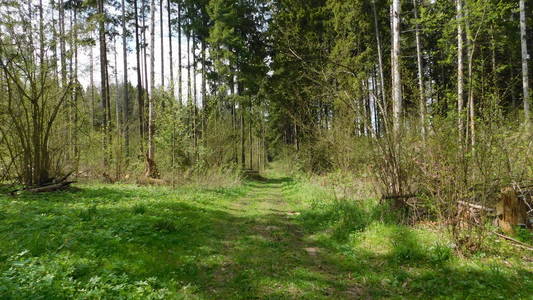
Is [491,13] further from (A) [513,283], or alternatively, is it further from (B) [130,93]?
(B) [130,93]

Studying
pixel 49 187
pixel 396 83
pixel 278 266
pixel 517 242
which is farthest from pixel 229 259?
pixel 49 187

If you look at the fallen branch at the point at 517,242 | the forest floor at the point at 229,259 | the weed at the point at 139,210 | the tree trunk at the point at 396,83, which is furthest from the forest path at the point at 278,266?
the tree trunk at the point at 396,83

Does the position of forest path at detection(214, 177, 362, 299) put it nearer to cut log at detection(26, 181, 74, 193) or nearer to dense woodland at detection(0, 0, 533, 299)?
dense woodland at detection(0, 0, 533, 299)

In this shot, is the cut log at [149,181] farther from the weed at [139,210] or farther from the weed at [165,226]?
the weed at [165,226]

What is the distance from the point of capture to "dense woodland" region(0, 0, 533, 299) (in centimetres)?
514

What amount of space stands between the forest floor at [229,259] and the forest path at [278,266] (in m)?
0.02

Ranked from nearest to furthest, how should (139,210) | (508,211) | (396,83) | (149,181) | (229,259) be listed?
(229,259) < (508,211) < (139,210) < (396,83) < (149,181)

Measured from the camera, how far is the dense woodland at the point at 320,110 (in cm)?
514

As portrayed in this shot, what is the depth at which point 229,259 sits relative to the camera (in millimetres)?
4949

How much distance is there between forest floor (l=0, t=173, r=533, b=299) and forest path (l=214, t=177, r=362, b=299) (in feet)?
0.06

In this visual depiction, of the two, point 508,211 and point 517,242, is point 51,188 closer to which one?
point 517,242

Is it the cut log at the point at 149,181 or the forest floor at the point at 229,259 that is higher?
the cut log at the point at 149,181

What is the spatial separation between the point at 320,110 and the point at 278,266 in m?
16.1

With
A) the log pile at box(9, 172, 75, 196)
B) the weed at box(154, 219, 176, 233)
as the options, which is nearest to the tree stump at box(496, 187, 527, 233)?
the weed at box(154, 219, 176, 233)
